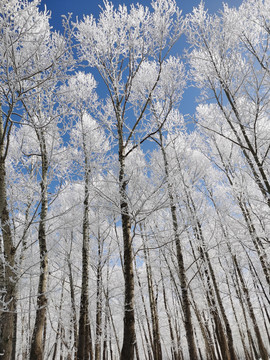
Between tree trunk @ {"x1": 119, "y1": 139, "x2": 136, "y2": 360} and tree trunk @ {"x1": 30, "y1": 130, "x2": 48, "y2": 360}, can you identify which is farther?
tree trunk @ {"x1": 30, "y1": 130, "x2": 48, "y2": 360}

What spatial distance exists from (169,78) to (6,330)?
666 cm

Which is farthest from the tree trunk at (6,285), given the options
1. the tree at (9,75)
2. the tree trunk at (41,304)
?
the tree trunk at (41,304)

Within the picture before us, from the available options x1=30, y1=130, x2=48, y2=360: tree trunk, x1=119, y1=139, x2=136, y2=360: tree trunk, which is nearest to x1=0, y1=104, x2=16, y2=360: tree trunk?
x1=30, y1=130, x2=48, y2=360: tree trunk

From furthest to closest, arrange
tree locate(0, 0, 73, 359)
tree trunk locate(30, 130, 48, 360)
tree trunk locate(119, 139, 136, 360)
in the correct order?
tree trunk locate(30, 130, 48, 360), tree trunk locate(119, 139, 136, 360), tree locate(0, 0, 73, 359)

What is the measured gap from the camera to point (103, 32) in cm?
504

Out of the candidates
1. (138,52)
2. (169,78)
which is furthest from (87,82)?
(138,52)

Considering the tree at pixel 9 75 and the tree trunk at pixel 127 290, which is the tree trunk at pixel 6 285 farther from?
the tree trunk at pixel 127 290

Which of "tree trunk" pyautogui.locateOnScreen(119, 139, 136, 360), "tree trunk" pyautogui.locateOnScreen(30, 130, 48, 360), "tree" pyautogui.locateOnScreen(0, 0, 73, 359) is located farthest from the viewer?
"tree trunk" pyautogui.locateOnScreen(30, 130, 48, 360)

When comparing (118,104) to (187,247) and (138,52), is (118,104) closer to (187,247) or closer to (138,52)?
(138,52)

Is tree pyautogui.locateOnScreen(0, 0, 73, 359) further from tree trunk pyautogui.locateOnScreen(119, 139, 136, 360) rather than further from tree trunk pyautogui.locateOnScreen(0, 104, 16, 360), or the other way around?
tree trunk pyautogui.locateOnScreen(119, 139, 136, 360)

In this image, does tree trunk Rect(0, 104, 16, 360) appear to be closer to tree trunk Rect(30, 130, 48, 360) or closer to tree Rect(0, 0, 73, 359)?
tree Rect(0, 0, 73, 359)

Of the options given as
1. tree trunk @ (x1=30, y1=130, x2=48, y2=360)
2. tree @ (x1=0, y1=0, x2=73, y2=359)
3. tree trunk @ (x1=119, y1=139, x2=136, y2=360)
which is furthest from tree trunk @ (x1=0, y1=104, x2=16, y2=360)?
tree trunk @ (x1=119, y1=139, x2=136, y2=360)

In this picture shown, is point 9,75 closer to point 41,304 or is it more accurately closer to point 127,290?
point 127,290

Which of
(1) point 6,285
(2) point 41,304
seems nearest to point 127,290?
(1) point 6,285
